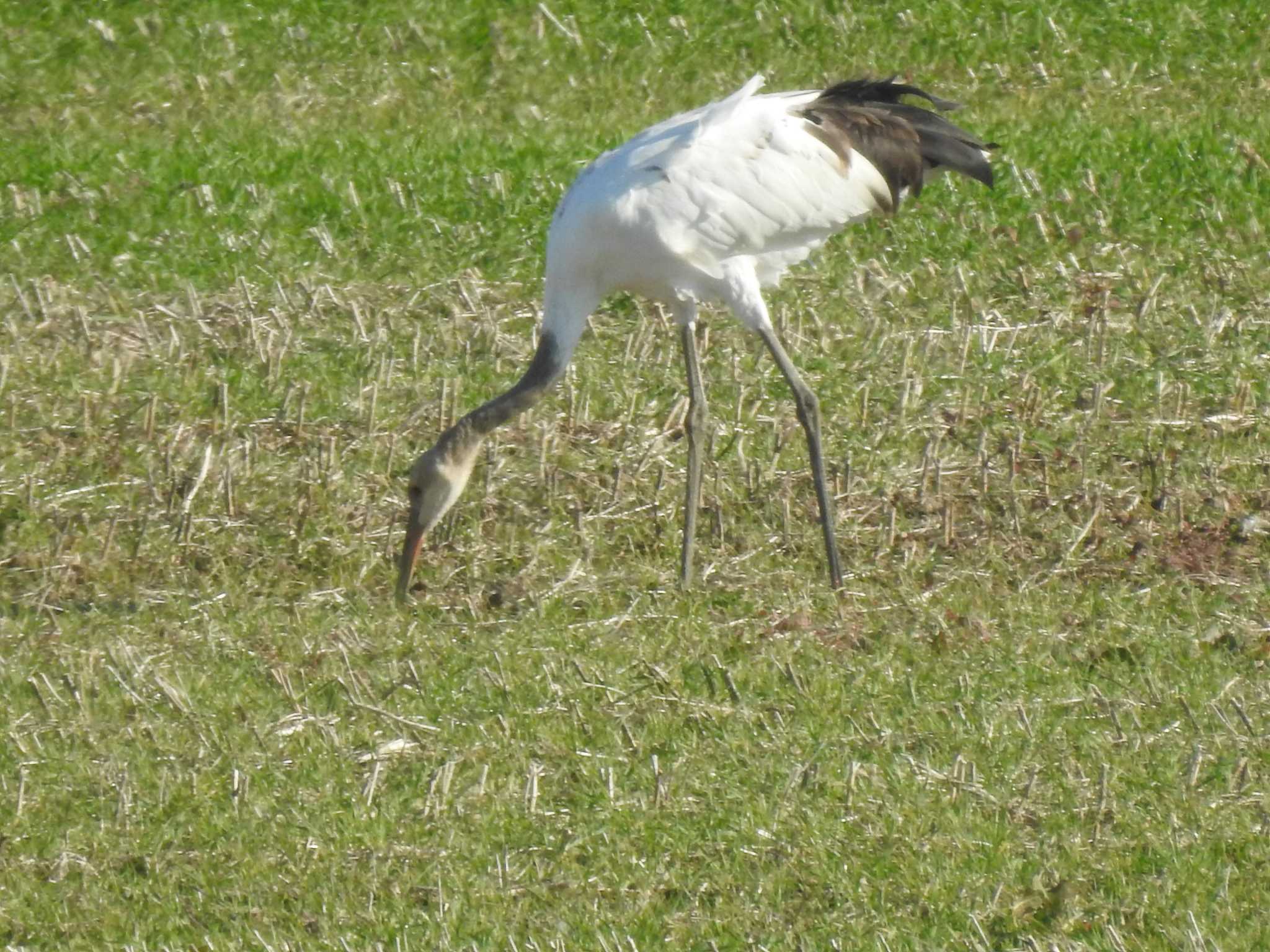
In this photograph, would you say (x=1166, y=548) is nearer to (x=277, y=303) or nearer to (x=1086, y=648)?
(x=1086, y=648)

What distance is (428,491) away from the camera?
6.83 metres

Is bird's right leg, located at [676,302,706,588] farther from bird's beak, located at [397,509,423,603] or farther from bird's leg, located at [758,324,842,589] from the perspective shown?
bird's beak, located at [397,509,423,603]

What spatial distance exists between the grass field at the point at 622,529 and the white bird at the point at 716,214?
0.39 metres

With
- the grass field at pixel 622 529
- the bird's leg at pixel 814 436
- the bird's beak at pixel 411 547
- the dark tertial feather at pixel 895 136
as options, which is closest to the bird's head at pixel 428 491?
the bird's beak at pixel 411 547

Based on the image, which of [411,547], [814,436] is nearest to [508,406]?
[411,547]

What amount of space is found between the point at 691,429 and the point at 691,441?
0.06 meters

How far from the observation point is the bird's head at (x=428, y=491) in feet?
22.4

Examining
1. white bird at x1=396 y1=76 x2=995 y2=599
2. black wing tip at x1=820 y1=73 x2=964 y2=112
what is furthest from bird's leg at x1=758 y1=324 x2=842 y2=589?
black wing tip at x1=820 y1=73 x2=964 y2=112

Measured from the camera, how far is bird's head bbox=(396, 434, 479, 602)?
6.82m

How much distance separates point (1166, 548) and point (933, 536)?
767 millimetres

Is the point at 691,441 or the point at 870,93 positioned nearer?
the point at 691,441

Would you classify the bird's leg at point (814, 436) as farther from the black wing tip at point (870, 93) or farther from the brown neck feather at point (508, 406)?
the black wing tip at point (870, 93)

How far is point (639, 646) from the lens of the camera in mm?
6305

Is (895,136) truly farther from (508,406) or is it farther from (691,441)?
(508,406)
